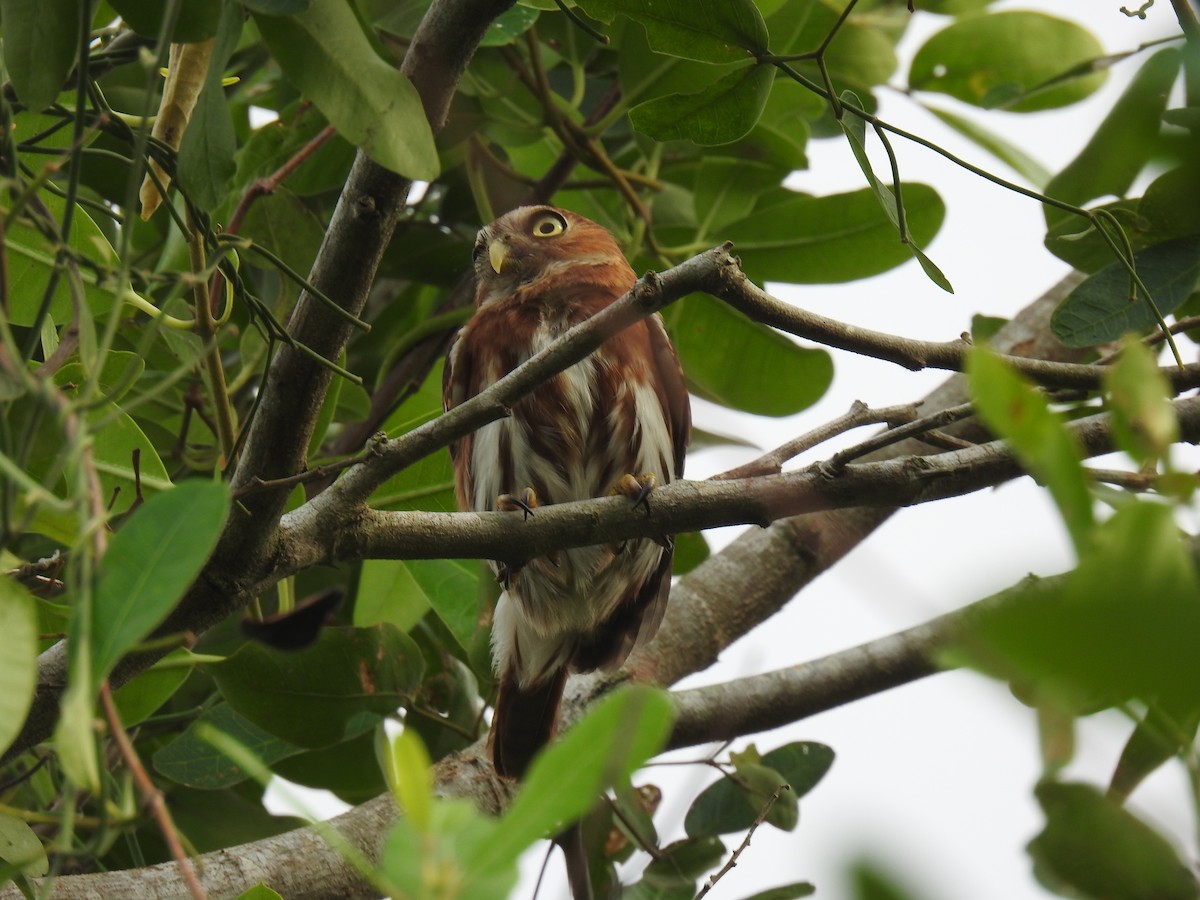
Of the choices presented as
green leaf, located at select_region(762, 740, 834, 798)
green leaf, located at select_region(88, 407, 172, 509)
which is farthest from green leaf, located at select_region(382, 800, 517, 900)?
green leaf, located at select_region(762, 740, 834, 798)

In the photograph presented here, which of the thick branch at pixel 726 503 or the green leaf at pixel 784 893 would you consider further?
the green leaf at pixel 784 893

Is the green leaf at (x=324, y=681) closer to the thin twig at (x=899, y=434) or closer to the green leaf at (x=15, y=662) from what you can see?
the thin twig at (x=899, y=434)

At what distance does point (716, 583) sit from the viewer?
13.4ft

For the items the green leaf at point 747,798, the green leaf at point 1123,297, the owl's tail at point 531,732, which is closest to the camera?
the green leaf at point 1123,297

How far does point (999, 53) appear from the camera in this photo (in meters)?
3.83

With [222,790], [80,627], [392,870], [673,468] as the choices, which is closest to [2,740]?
[80,627]

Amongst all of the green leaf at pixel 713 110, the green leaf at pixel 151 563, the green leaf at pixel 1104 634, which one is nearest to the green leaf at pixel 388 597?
the green leaf at pixel 713 110

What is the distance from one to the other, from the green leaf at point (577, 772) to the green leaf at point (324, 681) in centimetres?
230

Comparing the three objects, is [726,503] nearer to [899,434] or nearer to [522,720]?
[899,434]

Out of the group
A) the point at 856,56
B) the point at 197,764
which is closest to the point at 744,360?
the point at 856,56

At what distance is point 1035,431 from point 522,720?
3085mm

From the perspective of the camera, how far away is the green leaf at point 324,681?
9.63ft

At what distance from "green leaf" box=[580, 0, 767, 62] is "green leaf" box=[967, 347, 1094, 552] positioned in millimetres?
1522

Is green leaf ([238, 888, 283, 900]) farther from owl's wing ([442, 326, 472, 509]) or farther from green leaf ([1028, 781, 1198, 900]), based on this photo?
owl's wing ([442, 326, 472, 509])
